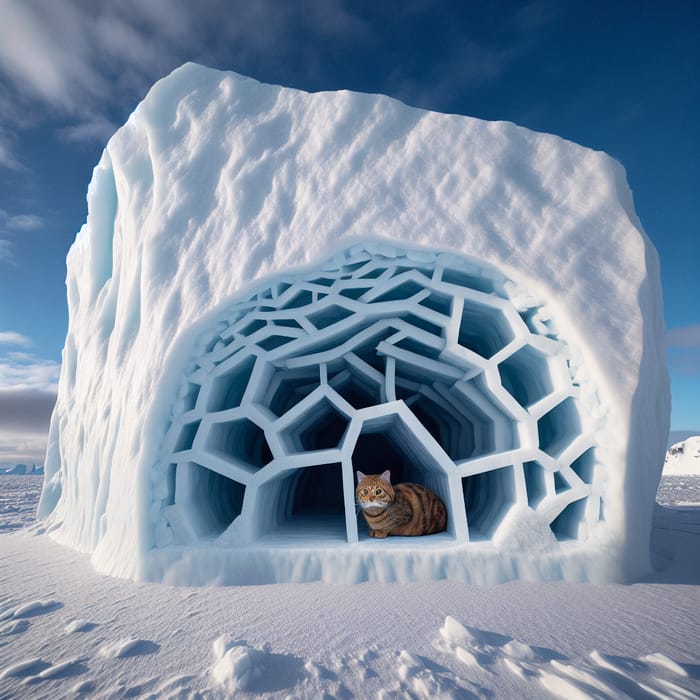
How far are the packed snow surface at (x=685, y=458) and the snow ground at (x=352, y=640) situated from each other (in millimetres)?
37161

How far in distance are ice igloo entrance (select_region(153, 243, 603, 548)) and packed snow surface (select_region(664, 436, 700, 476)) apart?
1434 inches

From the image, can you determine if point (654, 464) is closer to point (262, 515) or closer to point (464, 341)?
point (464, 341)

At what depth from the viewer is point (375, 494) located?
566 cm

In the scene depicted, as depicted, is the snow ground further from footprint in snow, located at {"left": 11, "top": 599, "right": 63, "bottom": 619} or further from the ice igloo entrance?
the ice igloo entrance

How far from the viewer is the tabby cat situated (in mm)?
5617

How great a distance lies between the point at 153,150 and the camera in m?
6.30

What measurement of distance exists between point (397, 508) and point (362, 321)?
2668 millimetres

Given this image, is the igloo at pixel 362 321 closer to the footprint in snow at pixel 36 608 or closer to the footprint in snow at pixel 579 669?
the footprint in snow at pixel 36 608

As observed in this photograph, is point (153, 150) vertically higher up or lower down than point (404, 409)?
higher up

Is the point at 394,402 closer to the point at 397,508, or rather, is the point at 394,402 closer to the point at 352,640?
the point at 397,508

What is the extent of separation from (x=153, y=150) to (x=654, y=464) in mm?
8021

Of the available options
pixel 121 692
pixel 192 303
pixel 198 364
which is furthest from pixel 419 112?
pixel 121 692

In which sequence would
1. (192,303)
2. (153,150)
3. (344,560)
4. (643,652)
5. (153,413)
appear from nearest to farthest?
1. (643,652)
2. (344,560)
3. (153,413)
4. (192,303)
5. (153,150)

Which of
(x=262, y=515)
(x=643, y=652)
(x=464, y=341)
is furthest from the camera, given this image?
(x=464, y=341)
